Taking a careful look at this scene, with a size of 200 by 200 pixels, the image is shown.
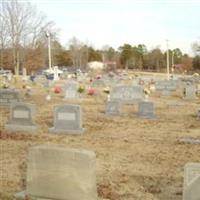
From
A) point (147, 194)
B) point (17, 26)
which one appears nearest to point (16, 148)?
point (147, 194)

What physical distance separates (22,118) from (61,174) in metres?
6.72

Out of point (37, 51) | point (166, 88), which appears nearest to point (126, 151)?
point (166, 88)

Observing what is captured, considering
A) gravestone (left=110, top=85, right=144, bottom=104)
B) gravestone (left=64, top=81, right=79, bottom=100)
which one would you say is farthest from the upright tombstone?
Result: gravestone (left=64, top=81, right=79, bottom=100)

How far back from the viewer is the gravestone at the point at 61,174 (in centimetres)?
598

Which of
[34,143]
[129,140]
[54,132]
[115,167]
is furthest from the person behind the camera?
[54,132]

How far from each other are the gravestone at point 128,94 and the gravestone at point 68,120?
871cm

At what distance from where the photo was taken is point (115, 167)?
8656mm

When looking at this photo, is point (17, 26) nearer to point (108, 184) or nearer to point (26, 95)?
point (26, 95)

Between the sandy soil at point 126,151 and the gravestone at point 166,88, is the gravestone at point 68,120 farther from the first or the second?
the gravestone at point 166,88

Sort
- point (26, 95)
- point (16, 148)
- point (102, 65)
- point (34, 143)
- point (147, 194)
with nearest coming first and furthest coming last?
1. point (147, 194)
2. point (16, 148)
3. point (34, 143)
4. point (26, 95)
5. point (102, 65)

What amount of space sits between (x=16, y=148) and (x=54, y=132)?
7.95 ft

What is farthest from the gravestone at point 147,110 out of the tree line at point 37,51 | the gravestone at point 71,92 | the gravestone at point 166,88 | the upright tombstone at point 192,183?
the tree line at point 37,51

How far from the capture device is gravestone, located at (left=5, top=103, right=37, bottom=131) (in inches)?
492

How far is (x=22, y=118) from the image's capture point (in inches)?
496
